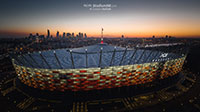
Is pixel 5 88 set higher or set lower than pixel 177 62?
lower

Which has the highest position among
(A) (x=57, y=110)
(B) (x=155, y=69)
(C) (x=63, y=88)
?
(B) (x=155, y=69)

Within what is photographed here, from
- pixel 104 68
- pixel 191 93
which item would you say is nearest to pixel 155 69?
pixel 191 93

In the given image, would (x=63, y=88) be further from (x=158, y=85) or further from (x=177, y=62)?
(x=177, y=62)

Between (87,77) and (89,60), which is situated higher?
(89,60)

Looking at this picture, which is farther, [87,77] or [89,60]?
[89,60]

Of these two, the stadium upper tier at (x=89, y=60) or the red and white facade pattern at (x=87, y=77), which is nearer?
the red and white facade pattern at (x=87, y=77)

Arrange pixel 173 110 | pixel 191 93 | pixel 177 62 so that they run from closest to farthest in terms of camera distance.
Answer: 1. pixel 173 110
2. pixel 191 93
3. pixel 177 62

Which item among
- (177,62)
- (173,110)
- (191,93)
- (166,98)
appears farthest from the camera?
(177,62)

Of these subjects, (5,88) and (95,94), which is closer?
(95,94)

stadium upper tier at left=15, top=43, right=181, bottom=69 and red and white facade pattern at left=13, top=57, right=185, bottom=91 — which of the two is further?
stadium upper tier at left=15, top=43, right=181, bottom=69

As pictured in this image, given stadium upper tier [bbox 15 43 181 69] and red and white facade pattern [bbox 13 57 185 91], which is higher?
stadium upper tier [bbox 15 43 181 69]

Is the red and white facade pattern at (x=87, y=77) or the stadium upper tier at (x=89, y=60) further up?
the stadium upper tier at (x=89, y=60)
